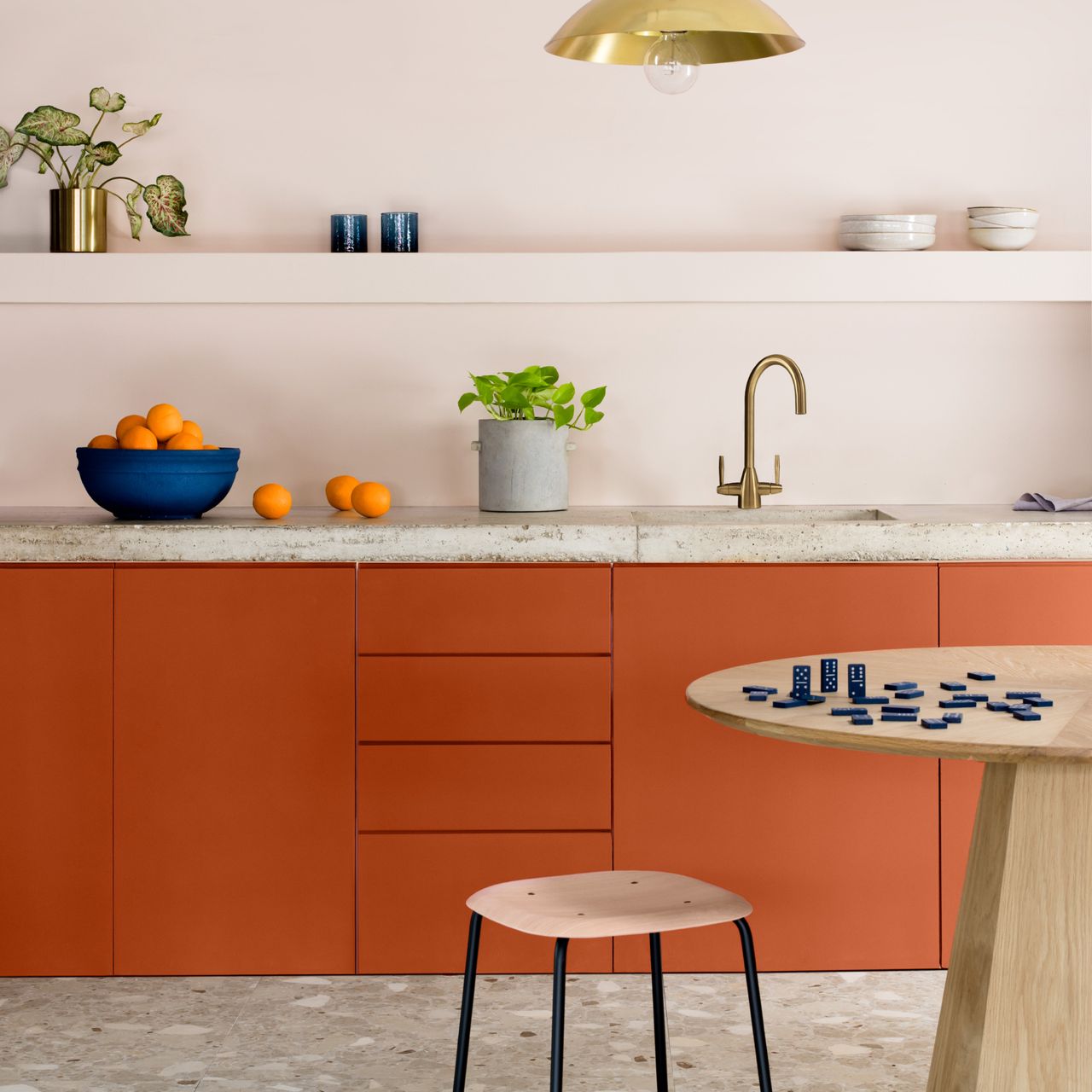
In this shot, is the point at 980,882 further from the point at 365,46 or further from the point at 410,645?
the point at 365,46

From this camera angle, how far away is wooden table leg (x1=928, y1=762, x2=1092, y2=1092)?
6.30ft

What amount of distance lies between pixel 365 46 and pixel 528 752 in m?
1.85

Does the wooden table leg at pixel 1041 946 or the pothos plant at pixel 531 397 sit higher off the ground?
the pothos plant at pixel 531 397

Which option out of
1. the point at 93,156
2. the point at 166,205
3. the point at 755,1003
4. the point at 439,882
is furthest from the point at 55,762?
the point at 755,1003

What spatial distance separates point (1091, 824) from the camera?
1.92 m

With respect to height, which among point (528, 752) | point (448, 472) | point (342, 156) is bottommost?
point (528, 752)

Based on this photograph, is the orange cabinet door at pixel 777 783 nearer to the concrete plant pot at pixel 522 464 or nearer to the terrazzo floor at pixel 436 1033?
the terrazzo floor at pixel 436 1033

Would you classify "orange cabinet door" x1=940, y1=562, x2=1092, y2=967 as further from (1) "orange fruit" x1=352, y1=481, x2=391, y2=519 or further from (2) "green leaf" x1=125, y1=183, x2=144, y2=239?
(2) "green leaf" x1=125, y1=183, x2=144, y2=239

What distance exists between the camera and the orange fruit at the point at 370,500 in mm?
3152

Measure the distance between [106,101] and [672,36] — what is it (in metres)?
1.78

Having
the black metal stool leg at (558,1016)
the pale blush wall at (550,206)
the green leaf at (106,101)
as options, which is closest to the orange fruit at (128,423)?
the pale blush wall at (550,206)

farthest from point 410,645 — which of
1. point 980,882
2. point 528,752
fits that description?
point 980,882

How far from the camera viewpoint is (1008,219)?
3.51 metres

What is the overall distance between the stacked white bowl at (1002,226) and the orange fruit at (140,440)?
6.65 ft
